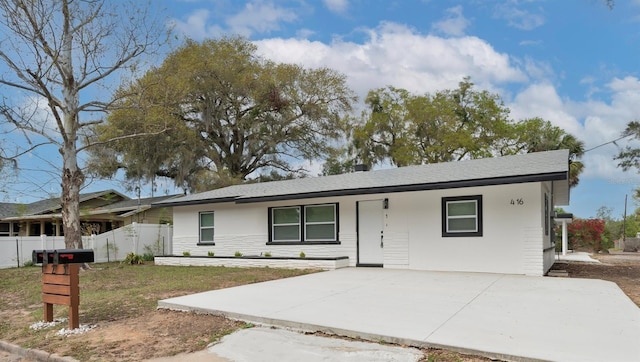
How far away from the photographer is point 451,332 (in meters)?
5.09

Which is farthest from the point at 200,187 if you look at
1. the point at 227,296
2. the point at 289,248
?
the point at 227,296

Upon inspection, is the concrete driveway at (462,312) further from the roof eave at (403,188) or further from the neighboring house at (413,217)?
the roof eave at (403,188)

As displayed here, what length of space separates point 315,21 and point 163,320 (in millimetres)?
11082

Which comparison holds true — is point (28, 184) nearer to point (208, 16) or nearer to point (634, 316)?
point (208, 16)

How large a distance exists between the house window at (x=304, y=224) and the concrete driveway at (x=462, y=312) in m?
4.38

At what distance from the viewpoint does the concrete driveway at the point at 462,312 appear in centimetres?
461

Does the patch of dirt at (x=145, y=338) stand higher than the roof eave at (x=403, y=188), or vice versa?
the roof eave at (x=403, y=188)

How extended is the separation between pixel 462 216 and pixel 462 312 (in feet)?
20.2

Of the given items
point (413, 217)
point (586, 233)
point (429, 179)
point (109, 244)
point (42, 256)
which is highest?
point (429, 179)

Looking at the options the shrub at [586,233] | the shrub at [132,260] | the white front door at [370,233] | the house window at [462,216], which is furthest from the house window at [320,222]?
the shrub at [586,233]

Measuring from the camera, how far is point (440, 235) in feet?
40.1

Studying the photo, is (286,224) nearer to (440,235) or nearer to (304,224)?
(304,224)

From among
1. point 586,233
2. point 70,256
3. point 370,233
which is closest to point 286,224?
point 370,233

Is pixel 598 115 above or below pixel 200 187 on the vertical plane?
above
